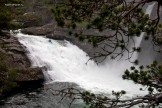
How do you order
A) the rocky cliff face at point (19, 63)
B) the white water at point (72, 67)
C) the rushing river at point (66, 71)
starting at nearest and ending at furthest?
the rushing river at point (66, 71) < the rocky cliff face at point (19, 63) < the white water at point (72, 67)

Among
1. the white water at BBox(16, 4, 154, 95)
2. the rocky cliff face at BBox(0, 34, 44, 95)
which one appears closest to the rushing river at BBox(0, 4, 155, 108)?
the white water at BBox(16, 4, 154, 95)

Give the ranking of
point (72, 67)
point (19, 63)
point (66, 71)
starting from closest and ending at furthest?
point (19, 63), point (66, 71), point (72, 67)

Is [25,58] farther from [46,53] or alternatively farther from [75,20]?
[75,20]

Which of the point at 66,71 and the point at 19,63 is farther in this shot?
the point at 66,71

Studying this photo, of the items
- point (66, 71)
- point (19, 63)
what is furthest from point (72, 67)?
point (19, 63)

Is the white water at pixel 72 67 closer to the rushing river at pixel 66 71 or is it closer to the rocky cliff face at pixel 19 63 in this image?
the rushing river at pixel 66 71

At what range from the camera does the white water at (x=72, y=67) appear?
20.4 metres

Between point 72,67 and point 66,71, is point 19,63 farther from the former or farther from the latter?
point 72,67

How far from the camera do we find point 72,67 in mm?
23297

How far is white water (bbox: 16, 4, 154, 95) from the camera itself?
20372 mm

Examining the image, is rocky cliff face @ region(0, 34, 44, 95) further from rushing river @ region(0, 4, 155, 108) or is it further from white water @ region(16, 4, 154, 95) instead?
white water @ region(16, 4, 154, 95)

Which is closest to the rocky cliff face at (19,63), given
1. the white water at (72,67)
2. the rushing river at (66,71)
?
the rushing river at (66,71)

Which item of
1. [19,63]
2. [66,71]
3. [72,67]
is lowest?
[66,71]

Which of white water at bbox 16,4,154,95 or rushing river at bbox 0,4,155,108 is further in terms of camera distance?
white water at bbox 16,4,154,95
